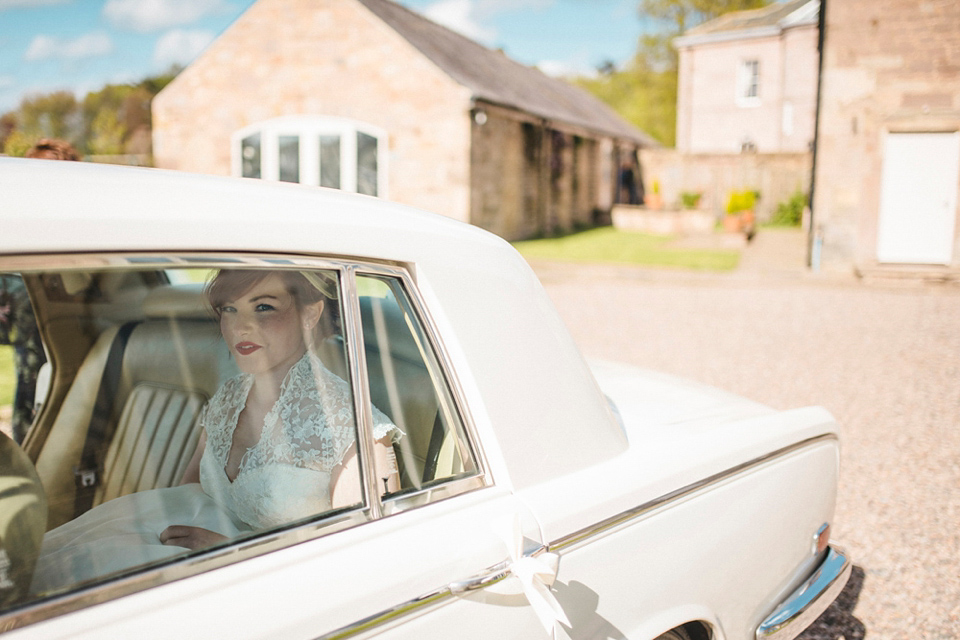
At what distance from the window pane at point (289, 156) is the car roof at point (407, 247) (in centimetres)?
1737

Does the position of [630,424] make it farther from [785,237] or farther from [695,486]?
[785,237]

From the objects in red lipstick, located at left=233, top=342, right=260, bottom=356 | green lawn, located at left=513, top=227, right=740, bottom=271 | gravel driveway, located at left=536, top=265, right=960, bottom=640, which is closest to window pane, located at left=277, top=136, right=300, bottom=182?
green lawn, located at left=513, top=227, right=740, bottom=271

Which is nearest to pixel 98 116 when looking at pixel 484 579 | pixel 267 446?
pixel 267 446

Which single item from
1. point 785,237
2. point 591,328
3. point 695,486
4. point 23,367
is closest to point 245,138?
point 591,328

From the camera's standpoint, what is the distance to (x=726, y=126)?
32062 millimetres

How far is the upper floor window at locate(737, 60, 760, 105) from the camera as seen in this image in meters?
31.4

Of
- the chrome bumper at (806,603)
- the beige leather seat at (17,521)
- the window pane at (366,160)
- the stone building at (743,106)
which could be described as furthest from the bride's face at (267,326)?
the stone building at (743,106)

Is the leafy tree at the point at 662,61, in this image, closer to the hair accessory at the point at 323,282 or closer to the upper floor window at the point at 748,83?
the upper floor window at the point at 748,83

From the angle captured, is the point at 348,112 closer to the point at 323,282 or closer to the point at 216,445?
the point at 216,445

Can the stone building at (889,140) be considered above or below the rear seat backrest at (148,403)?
above

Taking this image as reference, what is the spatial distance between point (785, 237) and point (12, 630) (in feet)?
76.2

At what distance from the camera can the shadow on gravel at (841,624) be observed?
3.03m

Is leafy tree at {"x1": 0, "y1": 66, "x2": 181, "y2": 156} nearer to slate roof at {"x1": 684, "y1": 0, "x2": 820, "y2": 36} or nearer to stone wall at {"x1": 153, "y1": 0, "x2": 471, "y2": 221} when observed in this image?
stone wall at {"x1": 153, "y1": 0, "x2": 471, "y2": 221}

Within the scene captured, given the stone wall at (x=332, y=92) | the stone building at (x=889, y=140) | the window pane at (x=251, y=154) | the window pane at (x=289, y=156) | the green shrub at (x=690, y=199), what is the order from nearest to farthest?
1. the stone building at (x=889, y=140)
2. the stone wall at (x=332, y=92)
3. the window pane at (x=289, y=156)
4. the window pane at (x=251, y=154)
5. the green shrub at (x=690, y=199)
